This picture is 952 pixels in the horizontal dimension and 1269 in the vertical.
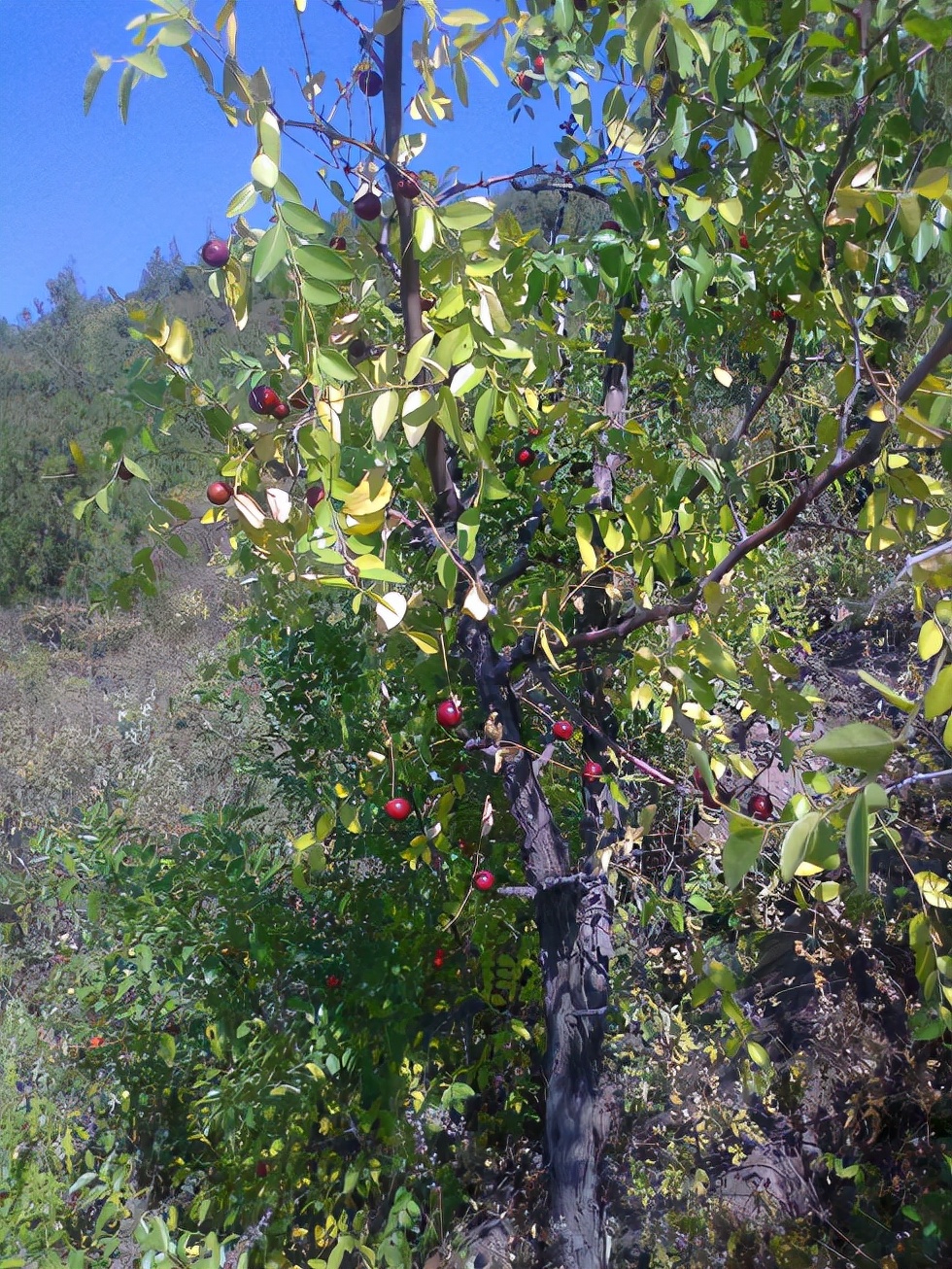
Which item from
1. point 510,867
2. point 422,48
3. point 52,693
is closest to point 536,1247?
point 510,867

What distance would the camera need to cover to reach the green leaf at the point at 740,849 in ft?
2.20

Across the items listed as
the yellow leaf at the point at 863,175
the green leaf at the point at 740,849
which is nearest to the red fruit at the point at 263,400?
the yellow leaf at the point at 863,175

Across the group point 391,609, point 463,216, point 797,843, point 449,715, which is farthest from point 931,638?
point 449,715

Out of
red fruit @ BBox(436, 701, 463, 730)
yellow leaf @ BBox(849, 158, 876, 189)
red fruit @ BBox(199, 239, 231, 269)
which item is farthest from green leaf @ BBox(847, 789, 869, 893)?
red fruit @ BBox(199, 239, 231, 269)

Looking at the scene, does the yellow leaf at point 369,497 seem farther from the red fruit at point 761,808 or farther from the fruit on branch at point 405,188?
the red fruit at point 761,808

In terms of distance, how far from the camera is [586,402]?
162cm

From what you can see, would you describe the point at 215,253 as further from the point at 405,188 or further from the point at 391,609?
the point at 391,609

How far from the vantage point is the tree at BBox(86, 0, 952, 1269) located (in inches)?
37.7

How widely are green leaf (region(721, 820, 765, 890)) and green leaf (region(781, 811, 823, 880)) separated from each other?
0.09 ft

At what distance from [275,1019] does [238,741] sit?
2.08 meters

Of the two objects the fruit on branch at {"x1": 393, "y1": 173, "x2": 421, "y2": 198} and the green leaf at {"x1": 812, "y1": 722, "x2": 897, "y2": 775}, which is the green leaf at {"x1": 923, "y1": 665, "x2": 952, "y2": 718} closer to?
the green leaf at {"x1": 812, "y1": 722, "x2": 897, "y2": 775}

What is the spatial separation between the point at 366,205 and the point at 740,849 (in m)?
1.09

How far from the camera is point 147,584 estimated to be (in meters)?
1.32

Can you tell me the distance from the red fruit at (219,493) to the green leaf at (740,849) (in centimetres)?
82
